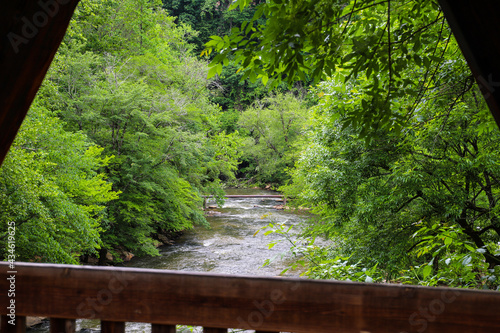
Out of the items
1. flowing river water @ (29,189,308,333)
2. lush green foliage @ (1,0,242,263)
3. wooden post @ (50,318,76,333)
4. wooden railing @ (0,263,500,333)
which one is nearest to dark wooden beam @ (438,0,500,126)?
wooden railing @ (0,263,500,333)

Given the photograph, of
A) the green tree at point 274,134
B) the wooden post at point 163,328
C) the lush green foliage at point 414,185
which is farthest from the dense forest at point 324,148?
the green tree at point 274,134

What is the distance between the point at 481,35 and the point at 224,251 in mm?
11317

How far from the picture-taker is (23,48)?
0.75 metres

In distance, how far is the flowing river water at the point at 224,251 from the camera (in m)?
9.70

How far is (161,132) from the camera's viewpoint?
1069 centimetres

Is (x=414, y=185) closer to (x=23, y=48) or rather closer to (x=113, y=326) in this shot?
(x=113, y=326)

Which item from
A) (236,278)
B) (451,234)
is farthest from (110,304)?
(451,234)

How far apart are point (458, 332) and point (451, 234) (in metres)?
1.20

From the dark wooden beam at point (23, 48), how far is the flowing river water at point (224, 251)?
631 centimetres

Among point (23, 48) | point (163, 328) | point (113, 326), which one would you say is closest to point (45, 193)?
point (113, 326)

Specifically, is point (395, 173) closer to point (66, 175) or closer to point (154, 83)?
point (66, 175)

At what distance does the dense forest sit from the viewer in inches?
72.9

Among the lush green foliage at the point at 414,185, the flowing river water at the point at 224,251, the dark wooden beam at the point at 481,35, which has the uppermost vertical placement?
the dark wooden beam at the point at 481,35

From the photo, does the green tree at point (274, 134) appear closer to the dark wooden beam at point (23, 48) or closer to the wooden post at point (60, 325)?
the wooden post at point (60, 325)
